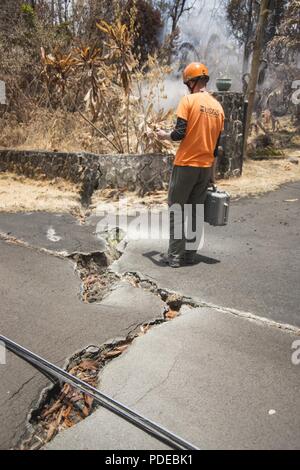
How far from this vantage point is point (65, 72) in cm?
861

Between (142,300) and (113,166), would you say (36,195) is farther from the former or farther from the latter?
(142,300)

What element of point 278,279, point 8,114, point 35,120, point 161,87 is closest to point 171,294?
point 278,279

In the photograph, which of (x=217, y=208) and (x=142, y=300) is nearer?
(x=142, y=300)

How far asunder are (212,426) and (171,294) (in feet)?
5.62

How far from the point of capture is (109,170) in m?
7.74

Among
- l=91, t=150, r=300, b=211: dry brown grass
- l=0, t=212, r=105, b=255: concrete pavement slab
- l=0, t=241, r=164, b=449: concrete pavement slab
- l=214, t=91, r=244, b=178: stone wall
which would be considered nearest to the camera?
l=0, t=241, r=164, b=449: concrete pavement slab

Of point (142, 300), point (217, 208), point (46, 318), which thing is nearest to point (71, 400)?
point (46, 318)

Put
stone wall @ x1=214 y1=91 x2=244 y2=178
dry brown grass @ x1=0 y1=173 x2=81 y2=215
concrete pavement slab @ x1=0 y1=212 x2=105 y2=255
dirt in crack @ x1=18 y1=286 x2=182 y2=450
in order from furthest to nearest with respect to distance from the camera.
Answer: stone wall @ x1=214 y1=91 x2=244 y2=178 → dry brown grass @ x1=0 y1=173 x2=81 y2=215 → concrete pavement slab @ x1=0 y1=212 x2=105 y2=255 → dirt in crack @ x1=18 y1=286 x2=182 y2=450

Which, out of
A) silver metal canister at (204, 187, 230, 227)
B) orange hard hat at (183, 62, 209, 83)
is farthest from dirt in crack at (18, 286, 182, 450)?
orange hard hat at (183, 62, 209, 83)

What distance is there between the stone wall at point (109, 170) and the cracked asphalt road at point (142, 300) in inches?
72.9

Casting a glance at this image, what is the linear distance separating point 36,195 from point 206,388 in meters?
5.60

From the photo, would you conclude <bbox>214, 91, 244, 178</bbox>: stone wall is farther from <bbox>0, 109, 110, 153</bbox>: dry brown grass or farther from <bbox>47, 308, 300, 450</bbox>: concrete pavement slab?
<bbox>47, 308, 300, 450</bbox>: concrete pavement slab

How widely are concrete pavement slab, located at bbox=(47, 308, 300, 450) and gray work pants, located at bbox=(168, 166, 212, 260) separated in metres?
1.28

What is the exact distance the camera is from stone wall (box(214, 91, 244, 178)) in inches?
337
